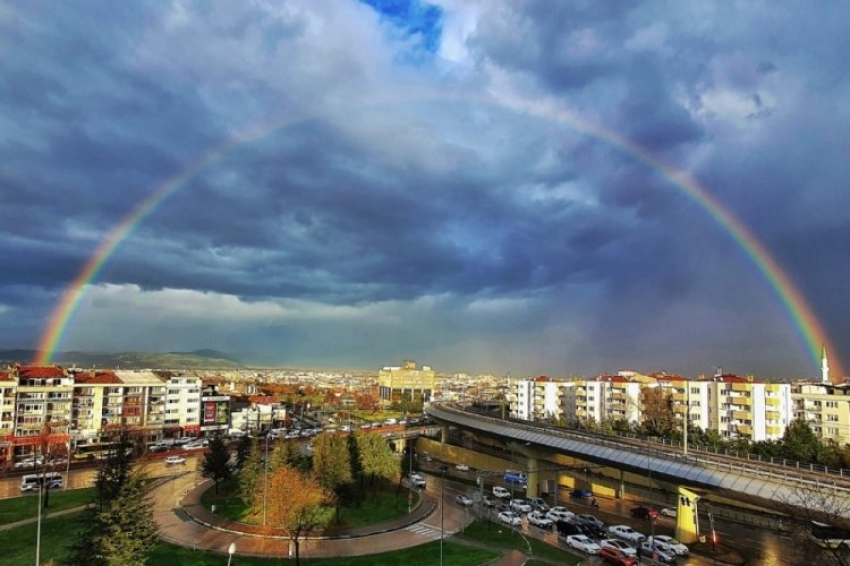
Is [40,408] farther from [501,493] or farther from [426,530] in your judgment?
[501,493]

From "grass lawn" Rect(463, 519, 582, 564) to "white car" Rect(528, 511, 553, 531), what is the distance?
3075 millimetres

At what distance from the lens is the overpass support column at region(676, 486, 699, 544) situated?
1608 inches

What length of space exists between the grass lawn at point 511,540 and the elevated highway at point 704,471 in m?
10.2

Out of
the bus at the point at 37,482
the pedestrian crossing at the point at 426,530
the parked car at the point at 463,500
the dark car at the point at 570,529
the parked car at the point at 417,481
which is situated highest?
the dark car at the point at 570,529

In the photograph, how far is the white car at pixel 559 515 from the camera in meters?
46.2

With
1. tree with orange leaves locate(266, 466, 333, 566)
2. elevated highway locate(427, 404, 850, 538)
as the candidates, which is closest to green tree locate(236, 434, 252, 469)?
tree with orange leaves locate(266, 466, 333, 566)

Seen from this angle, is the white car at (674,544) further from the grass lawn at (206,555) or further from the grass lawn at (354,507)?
the grass lawn at (354,507)

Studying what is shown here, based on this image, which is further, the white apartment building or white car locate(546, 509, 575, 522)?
the white apartment building

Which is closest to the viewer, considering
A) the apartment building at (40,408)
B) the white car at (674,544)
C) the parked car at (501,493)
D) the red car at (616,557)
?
the red car at (616,557)

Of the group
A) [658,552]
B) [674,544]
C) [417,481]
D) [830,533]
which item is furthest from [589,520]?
[417,481]

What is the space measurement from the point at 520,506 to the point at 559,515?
5510mm

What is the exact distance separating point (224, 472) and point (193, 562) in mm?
Answer: 19417

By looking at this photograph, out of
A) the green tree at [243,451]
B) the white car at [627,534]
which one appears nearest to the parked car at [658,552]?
the white car at [627,534]

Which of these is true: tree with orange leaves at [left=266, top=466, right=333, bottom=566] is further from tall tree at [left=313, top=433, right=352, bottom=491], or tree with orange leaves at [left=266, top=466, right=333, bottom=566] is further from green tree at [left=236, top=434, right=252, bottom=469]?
green tree at [left=236, top=434, right=252, bottom=469]
